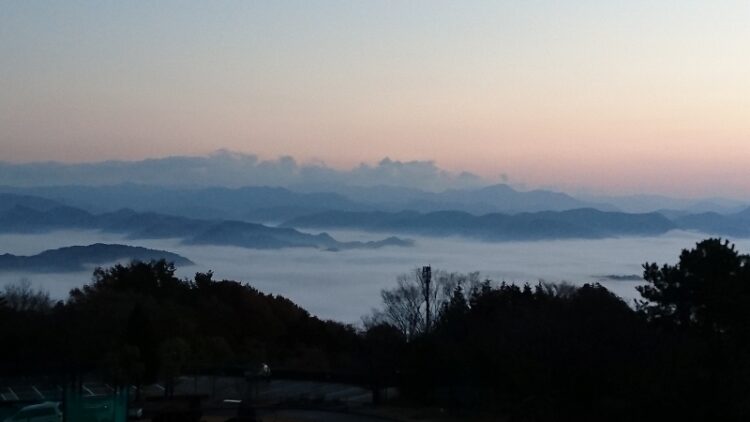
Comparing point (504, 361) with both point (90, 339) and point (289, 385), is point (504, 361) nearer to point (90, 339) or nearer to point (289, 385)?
point (289, 385)

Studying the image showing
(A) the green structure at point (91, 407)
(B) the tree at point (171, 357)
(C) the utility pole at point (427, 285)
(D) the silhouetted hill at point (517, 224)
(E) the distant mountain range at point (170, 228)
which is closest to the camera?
(A) the green structure at point (91, 407)

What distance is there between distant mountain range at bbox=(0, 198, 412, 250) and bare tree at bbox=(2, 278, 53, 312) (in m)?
52.2

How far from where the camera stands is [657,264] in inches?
1003

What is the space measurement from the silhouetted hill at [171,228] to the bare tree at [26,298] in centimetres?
5231

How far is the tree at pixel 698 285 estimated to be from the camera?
22391 millimetres

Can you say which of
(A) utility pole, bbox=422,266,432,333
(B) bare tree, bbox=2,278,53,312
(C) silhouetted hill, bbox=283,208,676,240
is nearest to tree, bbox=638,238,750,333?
(A) utility pole, bbox=422,266,432,333

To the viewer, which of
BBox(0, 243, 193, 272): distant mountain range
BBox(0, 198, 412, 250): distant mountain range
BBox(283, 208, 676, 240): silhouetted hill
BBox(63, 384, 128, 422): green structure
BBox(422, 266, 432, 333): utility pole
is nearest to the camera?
BBox(63, 384, 128, 422): green structure

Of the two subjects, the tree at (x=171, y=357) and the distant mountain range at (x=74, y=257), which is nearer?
the tree at (x=171, y=357)

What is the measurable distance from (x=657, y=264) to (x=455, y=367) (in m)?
5.55

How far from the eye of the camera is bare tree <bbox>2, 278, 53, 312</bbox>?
3870 cm

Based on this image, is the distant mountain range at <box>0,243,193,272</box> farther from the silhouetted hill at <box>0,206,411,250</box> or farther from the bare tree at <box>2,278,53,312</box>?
the silhouetted hill at <box>0,206,411,250</box>

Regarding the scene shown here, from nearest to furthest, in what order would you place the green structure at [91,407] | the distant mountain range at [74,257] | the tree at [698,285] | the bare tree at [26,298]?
the green structure at [91,407] → the tree at [698,285] → the bare tree at [26,298] → the distant mountain range at [74,257]

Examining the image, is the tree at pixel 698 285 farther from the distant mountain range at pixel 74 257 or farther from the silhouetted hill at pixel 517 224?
the silhouetted hill at pixel 517 224

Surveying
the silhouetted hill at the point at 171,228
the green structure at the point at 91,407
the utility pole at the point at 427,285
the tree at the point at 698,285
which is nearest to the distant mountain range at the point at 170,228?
the silhouetted hill at the point at 171,228
